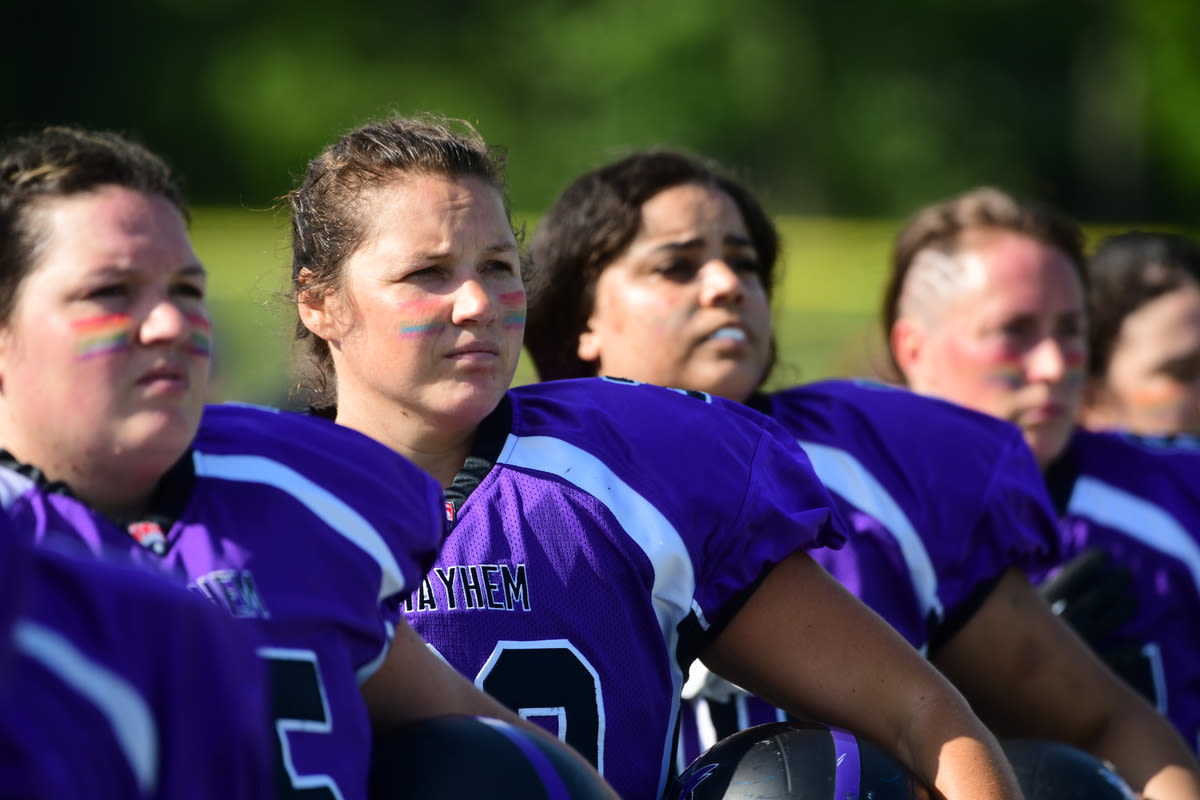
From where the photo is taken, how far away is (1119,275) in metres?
3.70

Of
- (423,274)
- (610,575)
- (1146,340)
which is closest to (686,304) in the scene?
(423,274)

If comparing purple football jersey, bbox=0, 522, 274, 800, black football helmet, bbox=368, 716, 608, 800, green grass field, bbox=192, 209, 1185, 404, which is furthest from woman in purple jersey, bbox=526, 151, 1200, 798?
green grass field, bbox=192, 209, 1185, 404

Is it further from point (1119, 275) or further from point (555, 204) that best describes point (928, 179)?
point (555, 204)

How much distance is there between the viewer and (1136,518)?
3.06 m

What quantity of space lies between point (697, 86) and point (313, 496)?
1488cm

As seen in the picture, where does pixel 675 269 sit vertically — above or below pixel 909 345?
above

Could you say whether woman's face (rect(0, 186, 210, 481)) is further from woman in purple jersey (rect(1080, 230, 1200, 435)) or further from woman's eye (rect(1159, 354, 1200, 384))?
woman's eye (rect(1159, 354, 1200, 384))

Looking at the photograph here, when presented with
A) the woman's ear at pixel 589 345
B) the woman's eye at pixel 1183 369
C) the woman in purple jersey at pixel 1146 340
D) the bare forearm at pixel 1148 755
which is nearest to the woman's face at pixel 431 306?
the woman's ear at pixel 589 345

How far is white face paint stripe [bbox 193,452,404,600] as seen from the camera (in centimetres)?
165

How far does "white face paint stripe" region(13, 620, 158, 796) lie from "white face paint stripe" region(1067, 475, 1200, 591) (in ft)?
7.94

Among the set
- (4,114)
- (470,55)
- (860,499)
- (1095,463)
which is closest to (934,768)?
(860,499)

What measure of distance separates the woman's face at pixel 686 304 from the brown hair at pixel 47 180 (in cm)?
115

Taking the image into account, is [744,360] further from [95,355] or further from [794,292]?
[794,292]

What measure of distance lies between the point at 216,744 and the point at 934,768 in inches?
46.4
